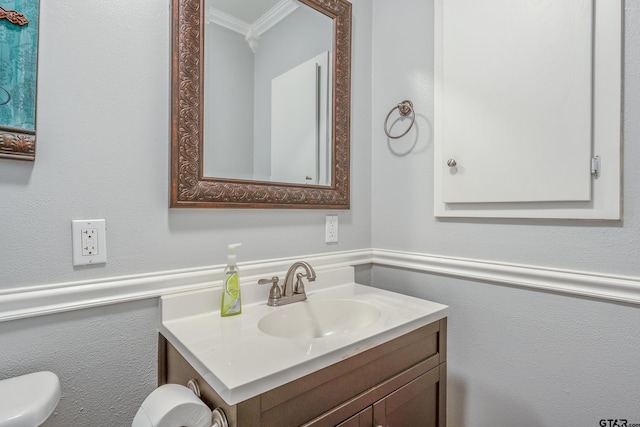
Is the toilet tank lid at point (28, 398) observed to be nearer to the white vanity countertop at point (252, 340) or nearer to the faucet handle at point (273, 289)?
the white vanity countertop at point (252, 340)

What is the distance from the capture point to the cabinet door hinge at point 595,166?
88 centimetres

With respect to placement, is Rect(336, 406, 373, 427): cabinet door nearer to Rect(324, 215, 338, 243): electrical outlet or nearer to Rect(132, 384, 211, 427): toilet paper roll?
Rect(132, 384, 211, 427): toilet paper roll

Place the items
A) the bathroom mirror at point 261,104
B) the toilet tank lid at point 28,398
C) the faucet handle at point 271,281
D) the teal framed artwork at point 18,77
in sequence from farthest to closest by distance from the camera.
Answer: the faucet handle at point 271,281 → the bathroom mirror at point 261,104 → the teal framed artwork at point 18,77 → the toilet tank lid at point 28,398

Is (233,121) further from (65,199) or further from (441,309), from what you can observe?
(441,309)

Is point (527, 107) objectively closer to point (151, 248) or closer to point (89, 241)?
point (151, 248)

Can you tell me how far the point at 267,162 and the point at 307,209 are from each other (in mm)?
241

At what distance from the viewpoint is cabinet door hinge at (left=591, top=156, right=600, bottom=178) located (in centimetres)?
88

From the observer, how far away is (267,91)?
1.14 meters

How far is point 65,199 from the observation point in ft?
2.59

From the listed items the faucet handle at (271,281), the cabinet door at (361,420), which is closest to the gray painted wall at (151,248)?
the faucet handle at (271,281)

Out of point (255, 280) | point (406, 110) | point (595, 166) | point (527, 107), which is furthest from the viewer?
point (406, 110)

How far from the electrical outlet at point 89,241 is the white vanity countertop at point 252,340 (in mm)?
207

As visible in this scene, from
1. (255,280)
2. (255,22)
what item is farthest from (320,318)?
(255,22)

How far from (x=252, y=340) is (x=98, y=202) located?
0.53 metres
